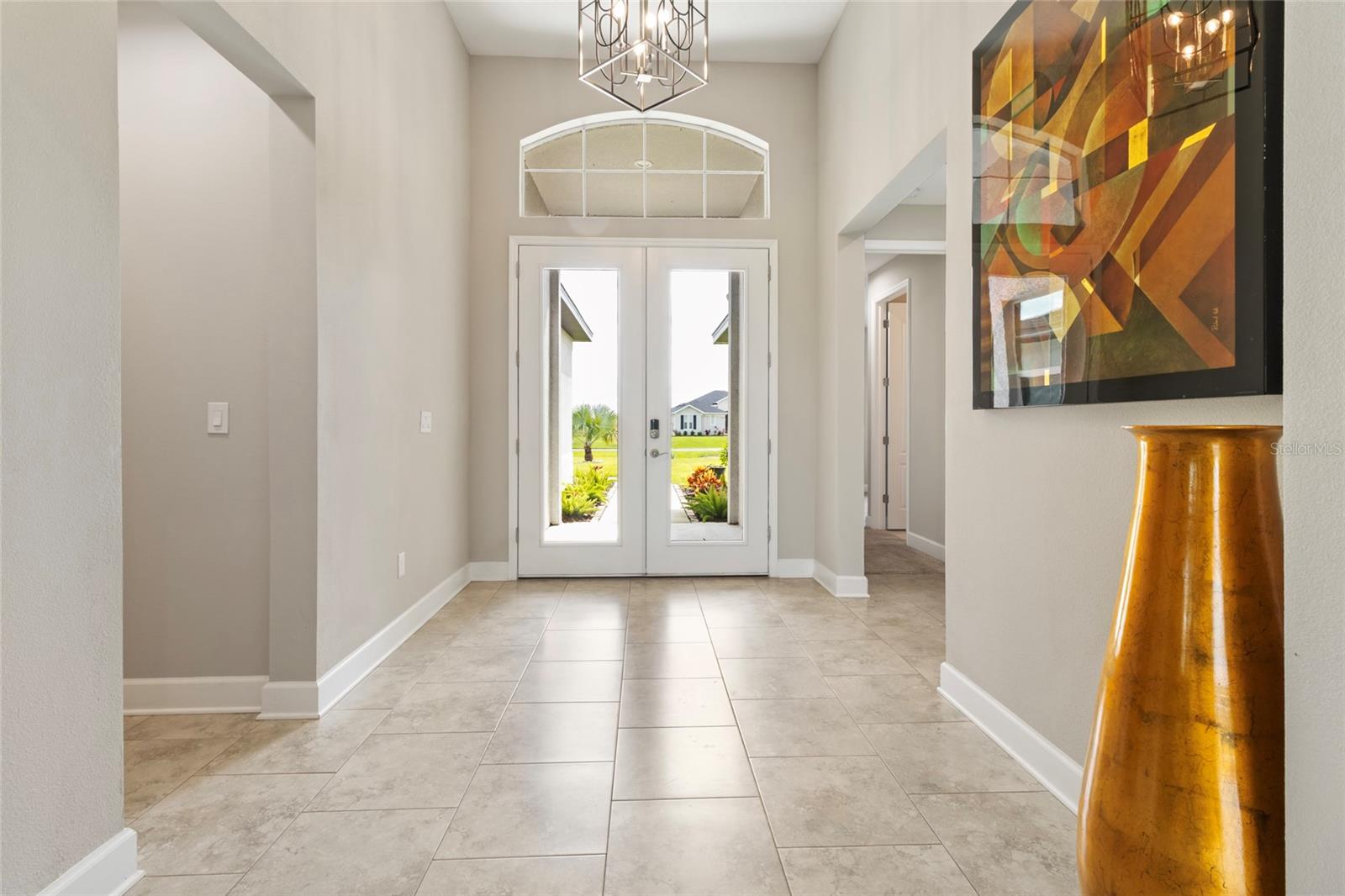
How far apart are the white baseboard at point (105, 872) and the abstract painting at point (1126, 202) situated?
2.50 meters

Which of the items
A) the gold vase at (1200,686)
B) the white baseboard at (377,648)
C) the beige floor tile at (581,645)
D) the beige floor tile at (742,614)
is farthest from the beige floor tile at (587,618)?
the gold vase at (1200,686)

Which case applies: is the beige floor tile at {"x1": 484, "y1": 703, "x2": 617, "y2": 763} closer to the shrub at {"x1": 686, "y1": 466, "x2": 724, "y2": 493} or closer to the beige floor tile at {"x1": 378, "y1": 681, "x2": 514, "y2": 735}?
the beige floor tile at {"x1": 378, "y1": 681, "x2": 514, "y2": 735}

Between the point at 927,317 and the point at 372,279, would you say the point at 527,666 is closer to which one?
the point at 372,279

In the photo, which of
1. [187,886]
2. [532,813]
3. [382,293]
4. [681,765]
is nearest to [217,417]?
[382,293]

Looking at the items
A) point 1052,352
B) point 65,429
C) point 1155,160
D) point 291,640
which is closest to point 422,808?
point 291,640

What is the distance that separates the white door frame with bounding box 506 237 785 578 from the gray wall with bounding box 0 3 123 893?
309 cm

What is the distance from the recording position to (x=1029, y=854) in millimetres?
1637

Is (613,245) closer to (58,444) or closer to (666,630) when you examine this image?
(666,630)

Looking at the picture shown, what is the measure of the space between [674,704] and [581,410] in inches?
100

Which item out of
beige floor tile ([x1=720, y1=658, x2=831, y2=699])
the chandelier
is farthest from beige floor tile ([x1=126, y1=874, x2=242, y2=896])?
the chandelier

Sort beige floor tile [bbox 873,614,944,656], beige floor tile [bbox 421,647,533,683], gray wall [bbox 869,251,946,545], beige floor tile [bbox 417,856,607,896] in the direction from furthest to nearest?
gray wall [bbox 869,251,946,545] < beige floor tile [bbox 873,614,944,656] < beige floor tile [bbox 421,647,533,683] < beige floor tile [bbox 417,856,607,896]

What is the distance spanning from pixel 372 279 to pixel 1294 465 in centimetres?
→ 306

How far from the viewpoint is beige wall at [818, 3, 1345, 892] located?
34.7 inches
